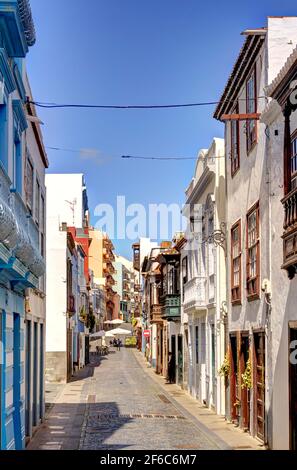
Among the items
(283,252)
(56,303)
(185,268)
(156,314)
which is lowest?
(156,314)

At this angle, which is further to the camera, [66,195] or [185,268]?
[66,195]

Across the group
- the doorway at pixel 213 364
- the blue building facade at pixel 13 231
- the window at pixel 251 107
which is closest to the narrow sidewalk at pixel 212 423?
the doorway at pixel 213 364

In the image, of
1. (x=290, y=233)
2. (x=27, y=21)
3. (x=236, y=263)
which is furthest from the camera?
(x=236, y=263)

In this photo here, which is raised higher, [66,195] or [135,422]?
[66,195]

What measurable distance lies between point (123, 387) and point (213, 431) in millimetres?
14866

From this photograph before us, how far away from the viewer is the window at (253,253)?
17.4m

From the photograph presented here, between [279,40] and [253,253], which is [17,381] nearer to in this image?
[253,253]

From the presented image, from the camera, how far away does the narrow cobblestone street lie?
17.1 meters

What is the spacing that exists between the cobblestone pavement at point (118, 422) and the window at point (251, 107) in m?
6.63

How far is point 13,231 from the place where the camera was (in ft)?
34.0

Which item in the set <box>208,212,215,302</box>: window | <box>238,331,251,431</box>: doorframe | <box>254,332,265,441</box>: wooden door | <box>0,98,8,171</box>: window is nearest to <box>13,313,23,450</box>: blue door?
<box>0,98,8,171</box>: window

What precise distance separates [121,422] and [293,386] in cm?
794

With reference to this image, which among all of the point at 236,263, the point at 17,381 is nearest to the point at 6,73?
the point at 17,381

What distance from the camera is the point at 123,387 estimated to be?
111 ft
